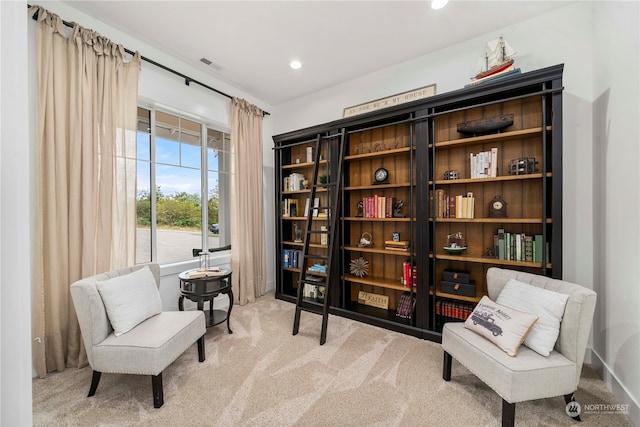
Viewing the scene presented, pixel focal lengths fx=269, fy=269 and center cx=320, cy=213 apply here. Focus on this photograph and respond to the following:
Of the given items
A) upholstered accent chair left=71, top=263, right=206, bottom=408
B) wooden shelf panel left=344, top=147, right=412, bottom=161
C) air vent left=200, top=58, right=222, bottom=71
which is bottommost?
upholstered accent chair left=71, top=263, right=206, bottom=408

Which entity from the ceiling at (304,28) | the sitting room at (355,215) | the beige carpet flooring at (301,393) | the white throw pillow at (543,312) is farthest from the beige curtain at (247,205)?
the white throw pillow at (543,312)

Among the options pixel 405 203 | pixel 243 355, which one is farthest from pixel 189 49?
pixel 243 355

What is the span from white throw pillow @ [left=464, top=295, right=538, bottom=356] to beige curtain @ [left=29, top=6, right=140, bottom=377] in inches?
117

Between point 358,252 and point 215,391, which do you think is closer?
point 215,391

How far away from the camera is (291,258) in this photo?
385cm

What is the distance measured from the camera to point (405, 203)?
3074 mm

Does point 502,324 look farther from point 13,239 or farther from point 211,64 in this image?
point 211,64

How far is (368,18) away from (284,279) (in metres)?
3.25

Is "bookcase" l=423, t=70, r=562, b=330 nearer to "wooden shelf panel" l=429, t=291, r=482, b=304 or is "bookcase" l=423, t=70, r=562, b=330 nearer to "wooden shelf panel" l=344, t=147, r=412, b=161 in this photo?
"wooden shelf panel" l=429, t=291, r=482, b=304

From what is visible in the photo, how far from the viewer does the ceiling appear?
2295 mm

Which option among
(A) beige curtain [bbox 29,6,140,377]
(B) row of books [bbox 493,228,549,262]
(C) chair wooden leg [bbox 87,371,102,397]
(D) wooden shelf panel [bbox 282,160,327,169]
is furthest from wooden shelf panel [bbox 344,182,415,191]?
(C) chair wooden leg [bbox 87,371,102,397]

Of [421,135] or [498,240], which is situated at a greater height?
[421,135]

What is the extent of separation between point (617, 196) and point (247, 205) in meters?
3.59

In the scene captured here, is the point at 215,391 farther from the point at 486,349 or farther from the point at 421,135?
the point at 421,135
